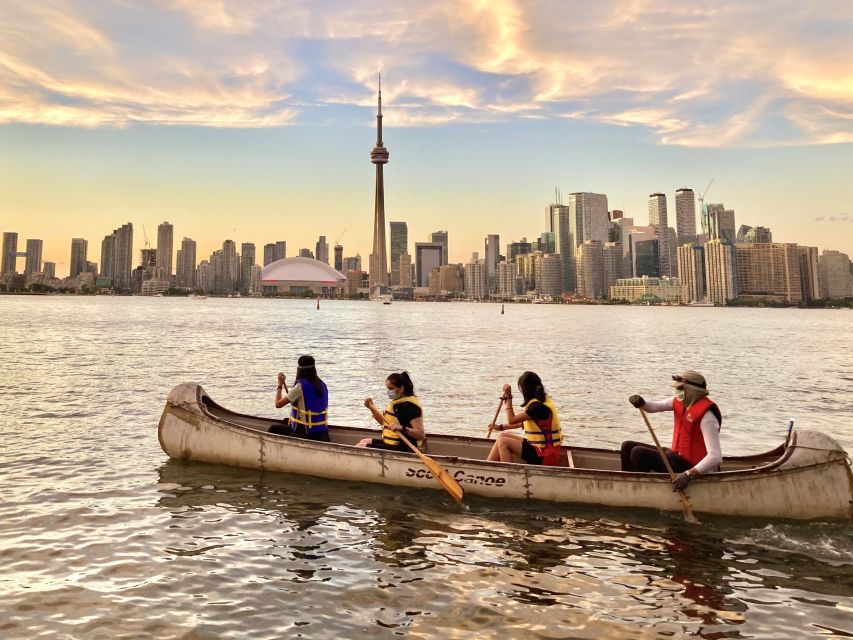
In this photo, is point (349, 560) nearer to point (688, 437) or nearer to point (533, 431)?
point (533, 431)

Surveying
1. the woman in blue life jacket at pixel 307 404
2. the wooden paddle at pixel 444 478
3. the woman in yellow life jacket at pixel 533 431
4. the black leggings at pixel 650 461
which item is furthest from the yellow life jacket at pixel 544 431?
the woman in blue life jacket at pixel 307 404

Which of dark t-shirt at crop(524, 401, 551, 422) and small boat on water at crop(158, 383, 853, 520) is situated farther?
dark t-shirt at crop(524, 401, 551, 422)

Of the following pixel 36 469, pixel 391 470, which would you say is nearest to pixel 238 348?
pixel 36 469

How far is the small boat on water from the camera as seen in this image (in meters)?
10.0

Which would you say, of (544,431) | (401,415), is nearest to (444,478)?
(401,415)

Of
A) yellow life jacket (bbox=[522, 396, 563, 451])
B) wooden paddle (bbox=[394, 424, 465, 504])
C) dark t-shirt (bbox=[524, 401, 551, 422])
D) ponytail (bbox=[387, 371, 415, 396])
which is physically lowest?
wooden paddle (bbox=[394, 424, 465, 504])

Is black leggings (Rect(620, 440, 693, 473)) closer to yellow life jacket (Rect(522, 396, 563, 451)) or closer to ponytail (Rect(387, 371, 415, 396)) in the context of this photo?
yellow life jacket (Rect(522, 396, 563, 451))

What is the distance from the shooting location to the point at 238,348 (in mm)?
50750

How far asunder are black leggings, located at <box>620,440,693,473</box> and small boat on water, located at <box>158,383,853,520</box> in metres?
0.31

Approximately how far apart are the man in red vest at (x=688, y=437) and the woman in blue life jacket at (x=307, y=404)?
6.55 metres

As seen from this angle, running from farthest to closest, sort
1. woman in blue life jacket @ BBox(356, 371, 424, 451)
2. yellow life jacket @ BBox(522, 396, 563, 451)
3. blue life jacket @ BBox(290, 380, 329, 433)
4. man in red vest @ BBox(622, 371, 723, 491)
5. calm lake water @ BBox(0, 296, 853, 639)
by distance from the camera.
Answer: blue life jacket @ BBox(290, 380, 329, 433) < woman in blue life jacket @ BBox(356, 371, 424, 451) < yellow life jacket @ BBox(522, 396, 563, 451) < man in red vest @ BBox(622, 371, 723, 491) < calm lake water @ BBox(0, 296, 853, 639)

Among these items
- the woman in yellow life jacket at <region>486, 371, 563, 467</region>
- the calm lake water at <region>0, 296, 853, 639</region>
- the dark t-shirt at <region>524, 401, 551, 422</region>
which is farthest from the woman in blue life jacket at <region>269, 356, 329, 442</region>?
the dark t-shirt at <region>524, 401, 551, 422</region>

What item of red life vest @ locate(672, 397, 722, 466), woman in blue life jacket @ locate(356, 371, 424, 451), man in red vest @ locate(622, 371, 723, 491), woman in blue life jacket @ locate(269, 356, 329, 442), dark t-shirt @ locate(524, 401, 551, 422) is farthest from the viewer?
woman in blue life jacket @ locate(269, 356, 329, 442)

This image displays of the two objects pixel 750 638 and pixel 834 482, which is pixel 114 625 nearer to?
pixel 750 638
